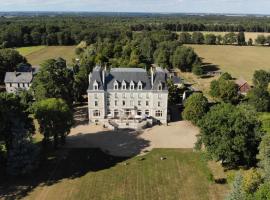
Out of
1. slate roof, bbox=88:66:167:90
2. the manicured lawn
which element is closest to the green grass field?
slate roof, bbox=88:66:167:90

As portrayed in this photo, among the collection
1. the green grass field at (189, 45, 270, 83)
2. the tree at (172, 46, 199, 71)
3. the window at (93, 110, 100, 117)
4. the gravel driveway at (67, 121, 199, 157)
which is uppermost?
the tree at (172, 46, 199, 71)

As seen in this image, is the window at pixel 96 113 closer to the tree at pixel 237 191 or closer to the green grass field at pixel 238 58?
the tree at pixel 237 191

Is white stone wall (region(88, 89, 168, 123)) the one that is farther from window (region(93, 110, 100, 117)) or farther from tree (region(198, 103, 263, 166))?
tree (region(198, 103, 263, 166))

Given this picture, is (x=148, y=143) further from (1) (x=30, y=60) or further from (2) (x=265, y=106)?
(1) (x=30, y=60)

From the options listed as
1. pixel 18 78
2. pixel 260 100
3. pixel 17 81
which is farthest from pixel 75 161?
pixel 18 78

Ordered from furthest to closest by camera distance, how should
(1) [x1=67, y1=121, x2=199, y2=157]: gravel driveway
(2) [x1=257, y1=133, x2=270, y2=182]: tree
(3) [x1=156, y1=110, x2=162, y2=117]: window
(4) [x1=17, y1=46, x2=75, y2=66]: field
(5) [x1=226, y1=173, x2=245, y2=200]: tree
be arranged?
(4) [x1=17, y1=46, x2=75, y2=66]: field, (3) [x1=156, y1=110, x2=162, y2=117]: window, (1) [x1=67, y1=121, x2=199, y2=157]: gravel driveway, (2) [x1=257, y1=133, x2=270, y2=182]: tree, (5) [x1=226, y1=173, x2=245, y2=200]: tree

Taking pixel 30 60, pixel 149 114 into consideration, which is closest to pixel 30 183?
pixel 149 114

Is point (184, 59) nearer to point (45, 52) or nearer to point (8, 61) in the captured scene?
point (8, 61)
